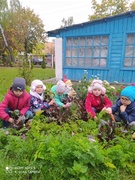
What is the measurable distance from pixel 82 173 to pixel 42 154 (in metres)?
0.49

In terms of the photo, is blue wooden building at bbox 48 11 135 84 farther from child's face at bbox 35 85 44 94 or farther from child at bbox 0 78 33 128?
child at bbox 0 78 33 128

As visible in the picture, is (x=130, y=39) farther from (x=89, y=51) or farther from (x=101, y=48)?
(x=89, y=51)

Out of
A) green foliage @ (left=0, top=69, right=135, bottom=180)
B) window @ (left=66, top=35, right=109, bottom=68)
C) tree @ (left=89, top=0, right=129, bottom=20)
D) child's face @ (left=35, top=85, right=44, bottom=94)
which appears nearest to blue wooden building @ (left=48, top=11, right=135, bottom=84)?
window @ (left=66, top=35, right=109, bottom=68)

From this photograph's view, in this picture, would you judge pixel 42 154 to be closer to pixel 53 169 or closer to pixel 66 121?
pixel 53 169

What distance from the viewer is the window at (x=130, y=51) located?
7363mm

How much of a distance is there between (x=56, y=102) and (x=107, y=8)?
28299mm

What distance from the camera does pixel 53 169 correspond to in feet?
6.44

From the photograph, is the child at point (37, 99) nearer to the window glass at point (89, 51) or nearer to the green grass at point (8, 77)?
the green grass at point (8, 77)

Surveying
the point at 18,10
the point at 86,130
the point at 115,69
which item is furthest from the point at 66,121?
the point at 18,10

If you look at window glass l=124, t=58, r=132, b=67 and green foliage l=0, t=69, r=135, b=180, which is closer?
green foliage l=0, t=69, r=135, b=180

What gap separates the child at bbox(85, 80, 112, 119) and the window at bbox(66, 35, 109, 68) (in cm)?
475

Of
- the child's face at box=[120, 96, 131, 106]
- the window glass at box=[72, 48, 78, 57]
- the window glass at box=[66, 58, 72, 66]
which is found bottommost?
the child's face at box=[120, 96, 131, 106]

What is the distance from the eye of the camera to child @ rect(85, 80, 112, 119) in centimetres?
348

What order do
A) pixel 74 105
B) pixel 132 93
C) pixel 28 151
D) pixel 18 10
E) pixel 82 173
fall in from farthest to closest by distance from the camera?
pixel 18 10 → pixel 74 105 → pixel 132 93 → pixel 28 151 → pixel 82 173
